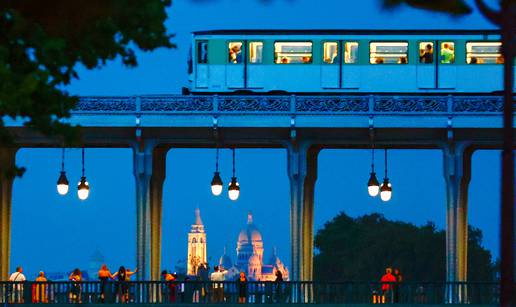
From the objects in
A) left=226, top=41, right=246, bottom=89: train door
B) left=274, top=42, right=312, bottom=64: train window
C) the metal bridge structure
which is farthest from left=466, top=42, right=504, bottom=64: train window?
left=226, top=41, right=246, bottom=89: train door

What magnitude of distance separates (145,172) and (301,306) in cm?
682

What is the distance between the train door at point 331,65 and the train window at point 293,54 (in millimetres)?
520

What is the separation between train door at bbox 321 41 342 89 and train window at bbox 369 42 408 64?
1038mm

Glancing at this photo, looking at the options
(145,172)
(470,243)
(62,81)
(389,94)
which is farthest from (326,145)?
(470,243)

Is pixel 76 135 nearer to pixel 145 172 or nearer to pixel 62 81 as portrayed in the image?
pixel 62 81

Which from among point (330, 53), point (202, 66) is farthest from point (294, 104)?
point (202, 66)

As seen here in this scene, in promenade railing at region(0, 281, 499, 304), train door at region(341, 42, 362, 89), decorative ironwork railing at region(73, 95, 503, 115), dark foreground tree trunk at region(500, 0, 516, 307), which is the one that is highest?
train door at region(341, 42, 362, 89)

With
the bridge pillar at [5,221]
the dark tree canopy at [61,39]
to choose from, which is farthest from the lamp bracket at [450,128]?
the dark tree canopy at [61,39]

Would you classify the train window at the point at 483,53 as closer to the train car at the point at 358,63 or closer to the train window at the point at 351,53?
the train car at the point at 358,63

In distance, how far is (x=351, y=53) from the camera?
5138 centimetres

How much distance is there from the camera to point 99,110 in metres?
46.4

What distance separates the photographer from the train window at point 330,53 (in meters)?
51.2

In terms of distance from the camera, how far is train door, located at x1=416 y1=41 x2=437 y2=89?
Answer: 51.5m

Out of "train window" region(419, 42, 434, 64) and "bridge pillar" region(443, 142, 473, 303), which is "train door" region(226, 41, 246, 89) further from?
"bridge pillar" region(443, 142, 473, 303)
